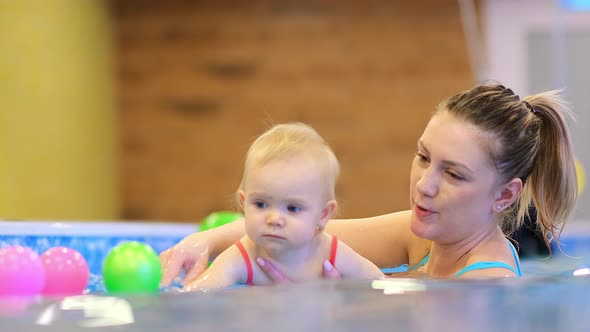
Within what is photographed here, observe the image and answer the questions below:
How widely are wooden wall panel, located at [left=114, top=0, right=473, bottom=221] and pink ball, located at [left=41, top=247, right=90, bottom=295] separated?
19.0 ft

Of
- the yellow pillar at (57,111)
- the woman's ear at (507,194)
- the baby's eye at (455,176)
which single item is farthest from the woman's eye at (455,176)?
the yellow pillar at (57,111)

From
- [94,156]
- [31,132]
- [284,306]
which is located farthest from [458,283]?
[94,156]

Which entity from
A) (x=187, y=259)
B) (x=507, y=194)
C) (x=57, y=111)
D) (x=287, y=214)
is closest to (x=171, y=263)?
(x=187, y=259)

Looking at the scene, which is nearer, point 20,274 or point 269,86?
point 20,274

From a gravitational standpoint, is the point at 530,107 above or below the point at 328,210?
above

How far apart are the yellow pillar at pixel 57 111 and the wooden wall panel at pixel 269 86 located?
33 centimetres

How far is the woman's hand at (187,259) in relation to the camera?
1.86 metres

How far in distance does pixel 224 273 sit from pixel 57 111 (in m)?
4.89

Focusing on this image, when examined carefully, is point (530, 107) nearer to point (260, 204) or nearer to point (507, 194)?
point (507, 194)

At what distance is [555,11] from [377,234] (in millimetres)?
5582

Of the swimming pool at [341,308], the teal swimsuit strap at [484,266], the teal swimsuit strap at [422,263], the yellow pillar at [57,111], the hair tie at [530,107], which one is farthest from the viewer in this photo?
the yellow pillar at [57,111]

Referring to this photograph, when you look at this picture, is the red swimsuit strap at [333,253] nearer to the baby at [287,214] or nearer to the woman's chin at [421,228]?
the baby at [287,214]

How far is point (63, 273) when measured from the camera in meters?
1.67

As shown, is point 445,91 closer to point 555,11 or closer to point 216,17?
point 555,11
